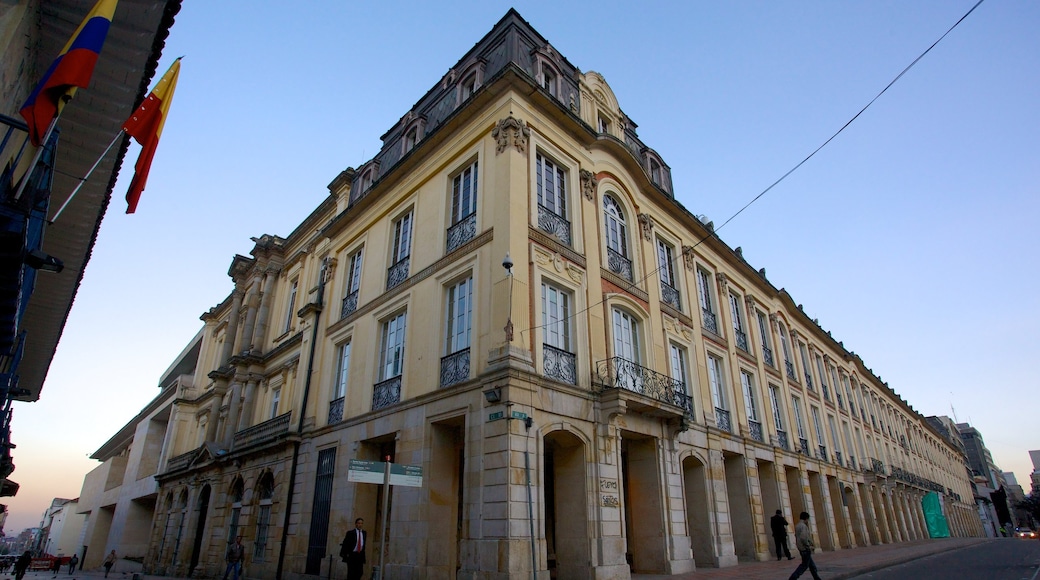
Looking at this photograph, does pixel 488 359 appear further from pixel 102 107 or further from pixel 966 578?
pixel 966 578

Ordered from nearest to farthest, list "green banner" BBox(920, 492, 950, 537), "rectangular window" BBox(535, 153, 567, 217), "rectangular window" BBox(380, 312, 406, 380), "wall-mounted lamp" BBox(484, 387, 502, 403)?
"wall-mounted lamp" BBox(484, 387, 502, 403) → "rectangular window" BBox(535, 153, 567, 217) → "rectangular window" BBox(380, 312, 406, 380) → "green banner" BBox(920, 492, 950, 537)

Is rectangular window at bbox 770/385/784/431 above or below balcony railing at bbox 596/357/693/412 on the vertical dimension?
above

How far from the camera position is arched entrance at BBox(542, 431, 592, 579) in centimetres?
1098

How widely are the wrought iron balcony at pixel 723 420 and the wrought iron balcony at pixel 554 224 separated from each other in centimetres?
839

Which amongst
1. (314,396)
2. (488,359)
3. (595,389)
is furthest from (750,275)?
(314,396)

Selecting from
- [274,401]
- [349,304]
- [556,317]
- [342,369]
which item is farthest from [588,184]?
[274,401]

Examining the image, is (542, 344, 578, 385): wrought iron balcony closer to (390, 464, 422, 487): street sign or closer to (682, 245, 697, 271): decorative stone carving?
(390, 464, 422, 487): street sign

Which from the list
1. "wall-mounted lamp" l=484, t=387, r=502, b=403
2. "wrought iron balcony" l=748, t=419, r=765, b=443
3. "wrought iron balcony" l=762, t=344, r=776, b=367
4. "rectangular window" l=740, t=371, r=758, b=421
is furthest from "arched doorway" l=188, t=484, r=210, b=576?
"wrought iron balcony" l=762, t=344, r=776, b=367

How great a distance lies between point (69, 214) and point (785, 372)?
25.1 m

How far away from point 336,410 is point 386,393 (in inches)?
112

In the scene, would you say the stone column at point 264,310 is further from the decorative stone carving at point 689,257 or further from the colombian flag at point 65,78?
the colombian flag at point 65,78

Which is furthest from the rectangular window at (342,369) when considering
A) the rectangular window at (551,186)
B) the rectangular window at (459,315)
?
the rectangular window at (551,186)

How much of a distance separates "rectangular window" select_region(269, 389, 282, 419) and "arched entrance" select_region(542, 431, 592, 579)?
12.9m

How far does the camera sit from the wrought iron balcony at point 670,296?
1721 centimetres
